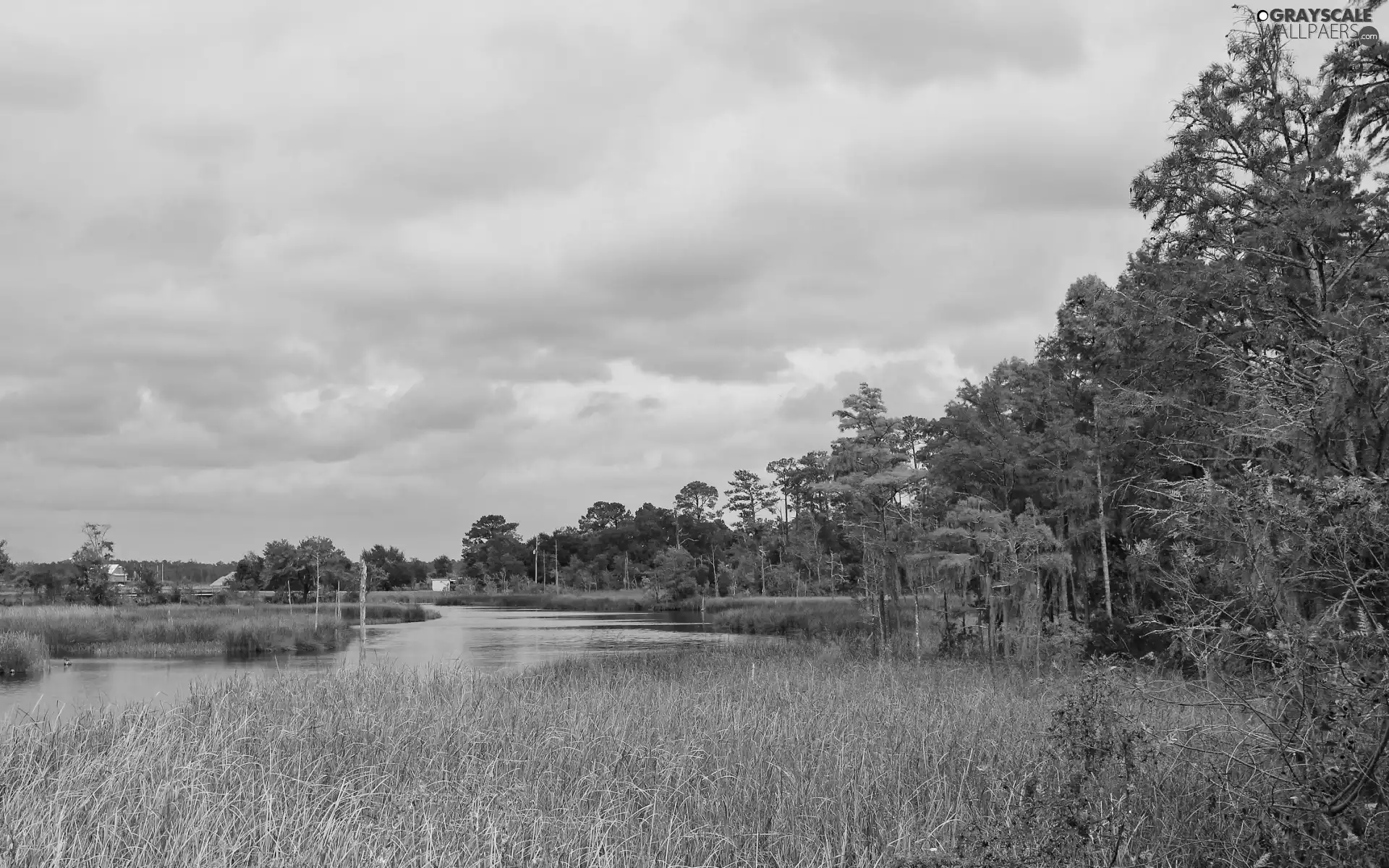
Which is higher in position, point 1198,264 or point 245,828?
point 1198,264

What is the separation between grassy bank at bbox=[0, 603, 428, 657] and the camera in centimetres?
3516

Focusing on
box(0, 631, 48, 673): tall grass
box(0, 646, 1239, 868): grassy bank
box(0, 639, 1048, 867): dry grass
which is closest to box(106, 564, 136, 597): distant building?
box(0, 631, 48, 673): tall grass

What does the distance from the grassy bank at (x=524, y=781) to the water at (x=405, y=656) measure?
2.27 m

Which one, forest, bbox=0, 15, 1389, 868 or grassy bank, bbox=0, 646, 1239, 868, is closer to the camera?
forest, bbox=0, 15, 1389, 868

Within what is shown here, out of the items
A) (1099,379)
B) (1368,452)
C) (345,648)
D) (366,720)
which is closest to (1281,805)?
(1368,452)

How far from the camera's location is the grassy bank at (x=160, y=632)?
3516 centimetres

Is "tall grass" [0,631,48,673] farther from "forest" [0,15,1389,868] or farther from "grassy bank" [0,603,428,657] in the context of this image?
"forest" [0,15,1389,868]

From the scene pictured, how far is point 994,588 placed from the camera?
26.5m

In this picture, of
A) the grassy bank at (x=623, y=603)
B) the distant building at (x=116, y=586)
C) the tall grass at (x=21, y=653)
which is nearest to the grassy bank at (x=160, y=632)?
the tall grass at (x=21, y=653)

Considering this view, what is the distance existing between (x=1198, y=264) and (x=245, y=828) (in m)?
17.8

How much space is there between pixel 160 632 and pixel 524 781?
36.4 metres

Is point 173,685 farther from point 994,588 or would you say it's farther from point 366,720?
point 994,588

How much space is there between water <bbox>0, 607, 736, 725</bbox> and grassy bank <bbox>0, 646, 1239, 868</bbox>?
227 centimetres

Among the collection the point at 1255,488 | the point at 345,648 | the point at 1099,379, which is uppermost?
the point at 1099,379
